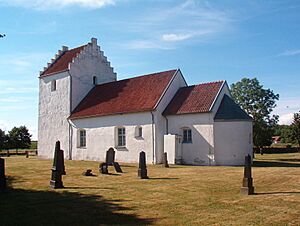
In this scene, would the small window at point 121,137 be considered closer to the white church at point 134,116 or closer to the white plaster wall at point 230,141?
the white church at point 134,116

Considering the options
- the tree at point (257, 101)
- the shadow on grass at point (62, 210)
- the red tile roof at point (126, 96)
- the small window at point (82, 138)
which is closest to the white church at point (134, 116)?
the red tile roof at point (126, 96)

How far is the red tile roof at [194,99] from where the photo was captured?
27062 mm

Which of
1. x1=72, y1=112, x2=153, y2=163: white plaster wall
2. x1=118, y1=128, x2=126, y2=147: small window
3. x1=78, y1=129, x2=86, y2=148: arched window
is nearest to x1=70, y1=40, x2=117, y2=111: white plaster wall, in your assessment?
x1=78, y1=129, x2=86, y2=148: arched window

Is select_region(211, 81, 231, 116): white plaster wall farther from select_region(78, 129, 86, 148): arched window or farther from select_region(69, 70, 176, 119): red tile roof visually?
→ select_region(78, 129, 86, 148): arched window

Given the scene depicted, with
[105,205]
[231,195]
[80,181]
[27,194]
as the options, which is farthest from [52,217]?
[80,181]

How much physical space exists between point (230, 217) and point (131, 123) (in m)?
21.3

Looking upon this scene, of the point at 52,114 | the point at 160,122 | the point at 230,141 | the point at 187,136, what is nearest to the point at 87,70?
the point at 52,114

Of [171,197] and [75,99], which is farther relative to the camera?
[75,99]

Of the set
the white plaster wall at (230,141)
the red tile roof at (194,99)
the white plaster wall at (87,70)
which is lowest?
the white plaster wall at (230,141)

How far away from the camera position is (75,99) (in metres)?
35.7

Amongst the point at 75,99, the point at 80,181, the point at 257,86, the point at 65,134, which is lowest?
the point at 80,181

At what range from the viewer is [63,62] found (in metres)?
37.9

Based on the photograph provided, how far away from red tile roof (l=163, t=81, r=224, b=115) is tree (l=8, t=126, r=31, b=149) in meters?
43.9

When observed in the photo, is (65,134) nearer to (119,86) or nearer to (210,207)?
(119,86)
